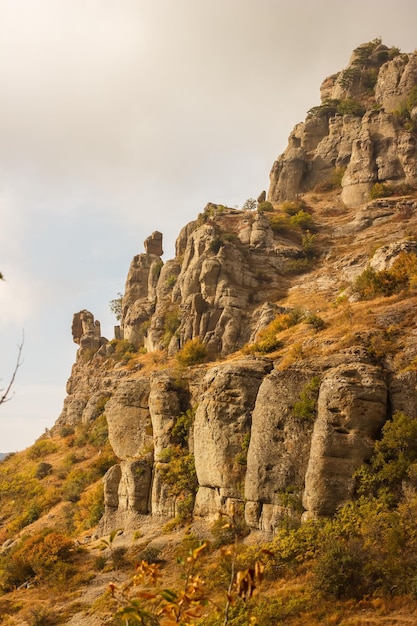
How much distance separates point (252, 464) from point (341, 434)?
4740 millimetres

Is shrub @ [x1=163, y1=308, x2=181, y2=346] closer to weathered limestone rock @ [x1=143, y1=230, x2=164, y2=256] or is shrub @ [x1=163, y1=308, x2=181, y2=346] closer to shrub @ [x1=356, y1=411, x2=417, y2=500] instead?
weathered limestone rock @ [x1=143, y1=230, x2=164, y2=256]

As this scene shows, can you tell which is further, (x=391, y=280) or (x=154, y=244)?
(x=154, y=244)

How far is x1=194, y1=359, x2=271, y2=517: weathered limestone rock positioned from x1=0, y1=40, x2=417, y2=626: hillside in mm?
84

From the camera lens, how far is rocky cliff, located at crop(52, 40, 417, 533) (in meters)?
23.0

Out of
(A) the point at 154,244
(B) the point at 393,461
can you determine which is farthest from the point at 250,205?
(B) the point at 393,461

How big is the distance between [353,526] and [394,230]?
4073 centimetres

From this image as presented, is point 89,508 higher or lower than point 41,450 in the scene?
lower

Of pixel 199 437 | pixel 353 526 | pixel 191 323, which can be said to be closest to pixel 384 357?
pixel 353 526

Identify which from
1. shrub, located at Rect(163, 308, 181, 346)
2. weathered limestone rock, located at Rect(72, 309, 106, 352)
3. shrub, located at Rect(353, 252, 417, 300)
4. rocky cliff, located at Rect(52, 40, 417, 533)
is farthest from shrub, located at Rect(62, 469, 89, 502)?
weathered limestone rock, located at Rect(72, 309, 106, 352)

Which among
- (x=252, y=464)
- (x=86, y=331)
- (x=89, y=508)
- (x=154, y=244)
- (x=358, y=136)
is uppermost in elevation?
(x=358, y=136)

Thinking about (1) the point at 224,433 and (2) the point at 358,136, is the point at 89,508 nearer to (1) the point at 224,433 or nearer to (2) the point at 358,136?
(1) the point at 224,433

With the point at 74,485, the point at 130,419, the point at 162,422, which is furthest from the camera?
the point at 74,485

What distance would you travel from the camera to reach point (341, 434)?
21.9 meters

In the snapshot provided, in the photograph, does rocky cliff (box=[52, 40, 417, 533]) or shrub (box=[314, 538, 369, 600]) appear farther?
rocky cliff (box=[52, 40, 417, 533])
